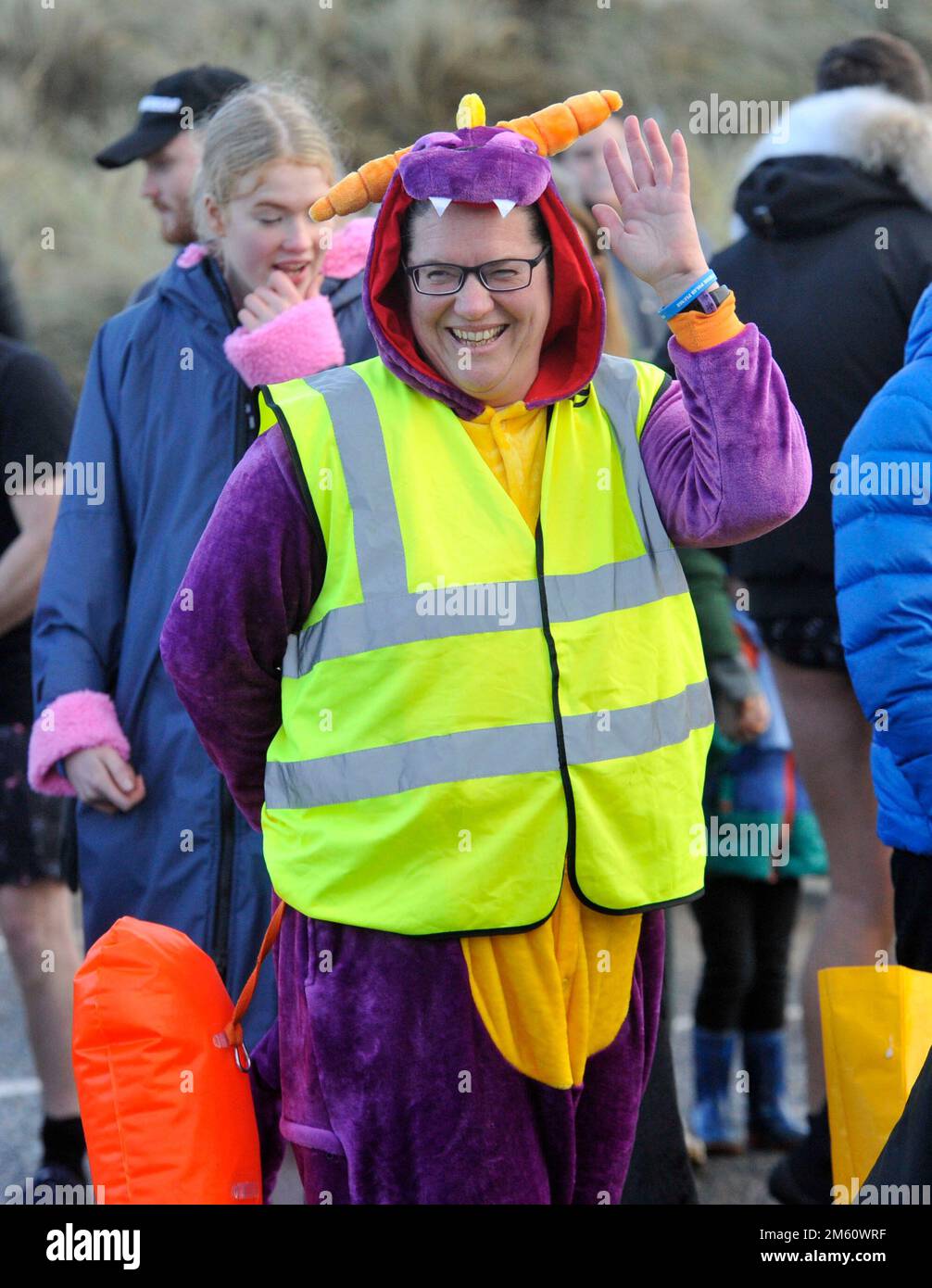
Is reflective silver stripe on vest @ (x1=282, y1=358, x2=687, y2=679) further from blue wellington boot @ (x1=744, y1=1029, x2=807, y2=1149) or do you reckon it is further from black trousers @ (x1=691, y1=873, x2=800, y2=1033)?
blue wellington boot @ (x1=744, y1=1029, x2=807, y2=1149)

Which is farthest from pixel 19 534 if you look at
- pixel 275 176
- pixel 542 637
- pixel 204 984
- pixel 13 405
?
pixel 542 637

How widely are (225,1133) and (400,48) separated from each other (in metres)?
11.4

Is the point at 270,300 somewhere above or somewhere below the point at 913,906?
above

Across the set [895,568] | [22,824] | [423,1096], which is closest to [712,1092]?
[22,824]

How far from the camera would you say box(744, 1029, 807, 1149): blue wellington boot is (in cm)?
438

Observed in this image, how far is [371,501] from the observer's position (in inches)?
95.3

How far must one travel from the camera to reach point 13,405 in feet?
13.3

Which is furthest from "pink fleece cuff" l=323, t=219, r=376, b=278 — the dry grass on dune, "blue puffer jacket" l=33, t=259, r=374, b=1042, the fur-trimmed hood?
the dry grass on dune

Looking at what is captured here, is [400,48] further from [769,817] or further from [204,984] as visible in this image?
[204,984]

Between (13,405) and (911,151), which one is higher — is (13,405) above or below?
below

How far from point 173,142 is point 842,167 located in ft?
4.97

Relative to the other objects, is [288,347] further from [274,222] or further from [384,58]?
[384,58]

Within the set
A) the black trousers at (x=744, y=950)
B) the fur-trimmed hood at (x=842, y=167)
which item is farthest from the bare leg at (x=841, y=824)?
the fur-trimmed hood at (x=842, y=167)

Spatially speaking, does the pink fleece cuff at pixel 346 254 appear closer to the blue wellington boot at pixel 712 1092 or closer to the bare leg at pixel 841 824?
the bare leg at pixel 841 824
